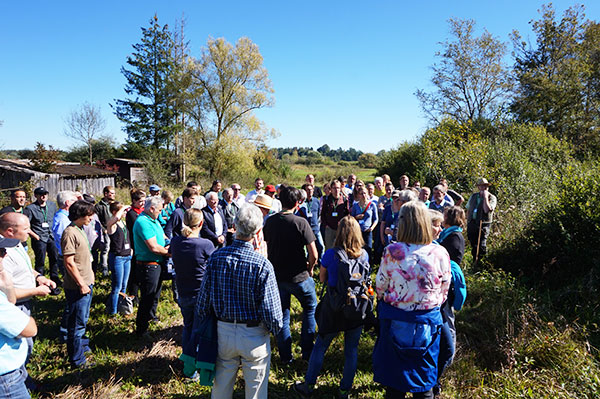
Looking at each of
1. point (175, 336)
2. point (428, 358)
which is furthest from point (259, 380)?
point (175, 336)

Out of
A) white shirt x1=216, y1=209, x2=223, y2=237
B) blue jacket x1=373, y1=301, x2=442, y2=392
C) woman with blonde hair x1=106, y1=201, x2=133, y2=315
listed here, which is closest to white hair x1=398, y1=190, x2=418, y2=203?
blue jacket x1=373, y1=301, x2=442, y2=392

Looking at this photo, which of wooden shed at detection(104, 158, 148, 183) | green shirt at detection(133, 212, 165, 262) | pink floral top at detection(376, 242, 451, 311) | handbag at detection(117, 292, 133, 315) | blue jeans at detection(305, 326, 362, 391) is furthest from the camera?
wooden shed at detection(104, 158, 148, 183)

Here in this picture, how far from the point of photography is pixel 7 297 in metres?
2.22

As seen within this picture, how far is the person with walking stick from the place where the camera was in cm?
727

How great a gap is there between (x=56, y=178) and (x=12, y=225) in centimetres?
2178

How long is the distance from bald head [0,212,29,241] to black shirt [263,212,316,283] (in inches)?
95.5

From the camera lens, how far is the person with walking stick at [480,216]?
7270mm

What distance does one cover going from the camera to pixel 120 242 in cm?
523

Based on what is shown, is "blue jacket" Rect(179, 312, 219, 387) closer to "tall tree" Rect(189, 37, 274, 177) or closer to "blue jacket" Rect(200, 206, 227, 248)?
"blue jacket" Rect(200, 206, 227, 248)

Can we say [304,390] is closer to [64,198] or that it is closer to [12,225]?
[12,225]

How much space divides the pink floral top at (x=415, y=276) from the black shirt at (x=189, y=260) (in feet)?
6.32

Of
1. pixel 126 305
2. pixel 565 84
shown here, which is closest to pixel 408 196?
pixel 126 305

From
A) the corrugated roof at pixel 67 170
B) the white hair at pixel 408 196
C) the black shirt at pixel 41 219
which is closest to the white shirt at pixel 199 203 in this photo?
the white hair at pixel 408 196

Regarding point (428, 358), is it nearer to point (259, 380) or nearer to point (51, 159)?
point (259, 380)
